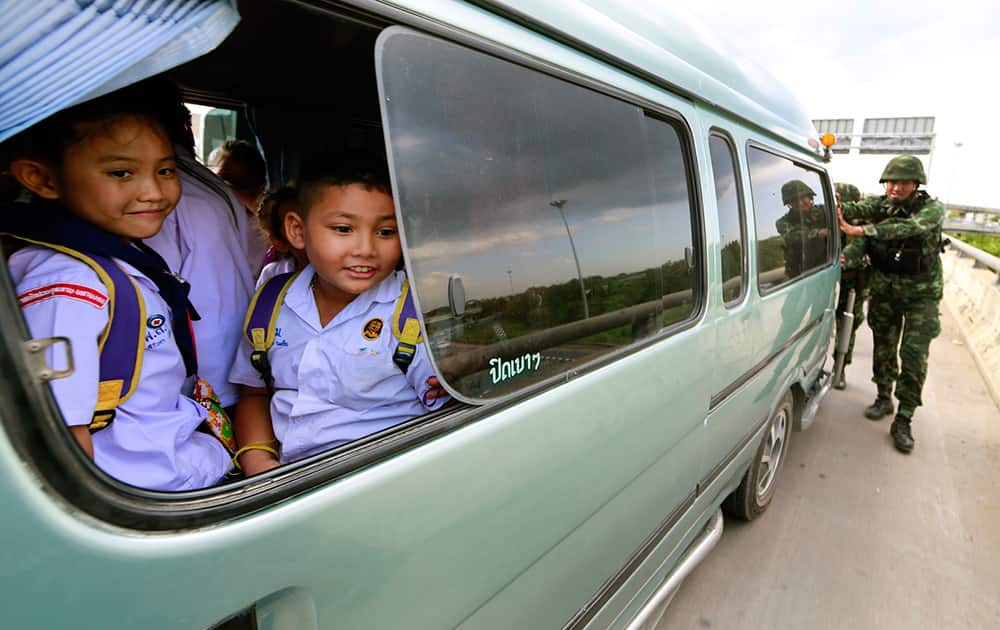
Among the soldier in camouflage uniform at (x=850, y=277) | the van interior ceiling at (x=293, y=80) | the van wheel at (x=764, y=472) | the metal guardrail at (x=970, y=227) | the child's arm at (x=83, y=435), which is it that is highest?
the van interior ceiling at (x=293, y=80)

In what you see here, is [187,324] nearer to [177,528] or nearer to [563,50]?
[177,528]

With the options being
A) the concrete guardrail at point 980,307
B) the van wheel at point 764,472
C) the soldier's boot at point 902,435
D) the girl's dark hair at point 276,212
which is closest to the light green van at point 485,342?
the girl's dark hair at point 276,212

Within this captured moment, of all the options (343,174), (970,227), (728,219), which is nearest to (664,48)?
(728,219)

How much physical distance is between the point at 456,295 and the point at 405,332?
215 millimetres

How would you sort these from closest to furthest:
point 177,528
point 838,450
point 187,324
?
point 177,528 < point 187,324 < point 838,450

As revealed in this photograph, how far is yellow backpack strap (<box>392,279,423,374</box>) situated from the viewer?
124 centimetres

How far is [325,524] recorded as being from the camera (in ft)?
2.80

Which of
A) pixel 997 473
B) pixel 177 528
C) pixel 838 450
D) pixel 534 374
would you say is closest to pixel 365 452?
pixel 177 528

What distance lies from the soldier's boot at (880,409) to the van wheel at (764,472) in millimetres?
1808

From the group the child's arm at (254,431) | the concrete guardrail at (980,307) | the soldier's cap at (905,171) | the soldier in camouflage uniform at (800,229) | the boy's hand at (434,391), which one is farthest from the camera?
the concrete guardrail at (980,307)

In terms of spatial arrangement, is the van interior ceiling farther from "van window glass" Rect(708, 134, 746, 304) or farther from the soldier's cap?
the soldier's cap

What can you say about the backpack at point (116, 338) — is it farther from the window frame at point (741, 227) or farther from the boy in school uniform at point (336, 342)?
the window frame at point (741, 227)

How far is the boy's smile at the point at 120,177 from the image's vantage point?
3.30 feet

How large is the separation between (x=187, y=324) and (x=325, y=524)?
656 mm
